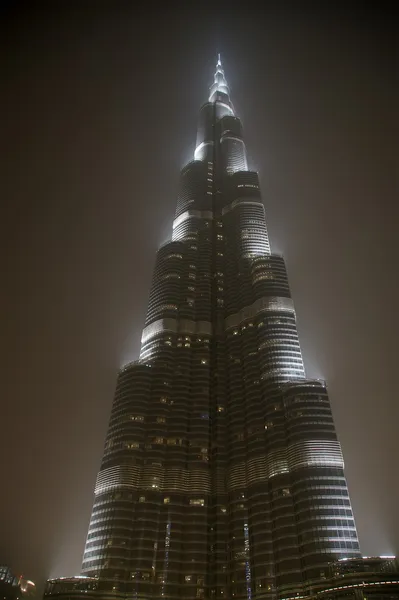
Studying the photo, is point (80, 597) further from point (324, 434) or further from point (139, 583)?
point (324, 434)

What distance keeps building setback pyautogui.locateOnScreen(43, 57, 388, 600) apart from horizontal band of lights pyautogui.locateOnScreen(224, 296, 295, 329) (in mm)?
490

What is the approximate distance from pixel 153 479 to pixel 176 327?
58.8 m

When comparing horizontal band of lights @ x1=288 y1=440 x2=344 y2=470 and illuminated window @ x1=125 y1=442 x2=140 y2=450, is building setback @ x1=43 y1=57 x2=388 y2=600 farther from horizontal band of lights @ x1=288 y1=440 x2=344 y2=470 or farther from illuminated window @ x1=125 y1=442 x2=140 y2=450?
illuminated window @ x1=125 y1=442 x2=140 y2=450

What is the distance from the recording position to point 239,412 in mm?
147625

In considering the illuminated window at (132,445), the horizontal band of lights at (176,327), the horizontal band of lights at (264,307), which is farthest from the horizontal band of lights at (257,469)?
the horizontal band of lights at (176,327)

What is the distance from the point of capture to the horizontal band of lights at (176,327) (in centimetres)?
17382

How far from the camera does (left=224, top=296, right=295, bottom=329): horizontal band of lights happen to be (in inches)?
6575

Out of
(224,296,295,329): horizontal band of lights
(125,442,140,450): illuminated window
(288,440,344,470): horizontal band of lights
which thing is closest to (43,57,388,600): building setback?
(288,440,344,470): horizontal band of lights

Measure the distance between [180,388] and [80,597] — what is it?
63.1 m

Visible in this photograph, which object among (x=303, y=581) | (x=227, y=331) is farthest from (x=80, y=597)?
(x=227, y=331)

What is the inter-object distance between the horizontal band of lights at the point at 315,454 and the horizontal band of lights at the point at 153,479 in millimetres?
26330

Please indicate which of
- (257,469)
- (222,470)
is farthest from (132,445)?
(257,469)

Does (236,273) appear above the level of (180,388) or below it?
above

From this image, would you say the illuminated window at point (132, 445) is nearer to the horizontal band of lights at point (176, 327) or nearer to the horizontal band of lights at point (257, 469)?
the horizontal band of lights at point (257, 469)
